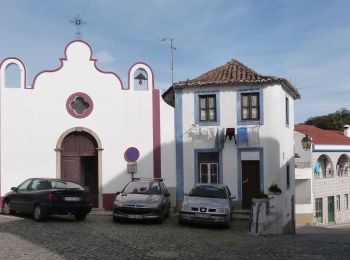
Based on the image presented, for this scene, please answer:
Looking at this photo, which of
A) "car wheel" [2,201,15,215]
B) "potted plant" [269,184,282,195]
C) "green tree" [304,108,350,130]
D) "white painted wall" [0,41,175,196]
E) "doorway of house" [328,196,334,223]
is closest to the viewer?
"car wheel" [2,201,15,215]

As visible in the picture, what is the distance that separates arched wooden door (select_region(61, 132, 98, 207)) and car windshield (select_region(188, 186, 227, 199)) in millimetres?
6055

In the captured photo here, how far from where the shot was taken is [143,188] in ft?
58.4

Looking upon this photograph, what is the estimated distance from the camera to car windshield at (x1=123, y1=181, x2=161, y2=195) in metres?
17.6

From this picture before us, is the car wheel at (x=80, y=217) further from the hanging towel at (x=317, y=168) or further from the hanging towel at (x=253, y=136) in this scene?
the hanging towel at (x=317, y=168)

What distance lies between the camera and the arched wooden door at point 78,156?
22.3 meters

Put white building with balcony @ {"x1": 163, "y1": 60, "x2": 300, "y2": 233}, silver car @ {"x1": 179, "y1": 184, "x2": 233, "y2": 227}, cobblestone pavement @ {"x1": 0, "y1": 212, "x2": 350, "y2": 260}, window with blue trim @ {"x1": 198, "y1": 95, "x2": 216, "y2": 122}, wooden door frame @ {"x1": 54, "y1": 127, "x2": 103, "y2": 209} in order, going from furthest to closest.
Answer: window with blue trim @ {"x1": 198, "y1": 95, "x2": 216, "y2": 122} → white building with balcony @ {"x1": 163, "y1": 60, "x2": 300, "y2": 233} → wooden door frame @ {"x1": 54, "y1": 127, "x2": 103, "y2": 209} → silver car @ {"x1": 179, "y1": 184, "x2": 233, "y2": 227} → cobblestone pavement @ {"x1": 0, "y1": 212, "x2": 350, "y2": 260}

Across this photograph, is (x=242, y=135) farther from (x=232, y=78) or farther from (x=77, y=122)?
(x=77, y=122)

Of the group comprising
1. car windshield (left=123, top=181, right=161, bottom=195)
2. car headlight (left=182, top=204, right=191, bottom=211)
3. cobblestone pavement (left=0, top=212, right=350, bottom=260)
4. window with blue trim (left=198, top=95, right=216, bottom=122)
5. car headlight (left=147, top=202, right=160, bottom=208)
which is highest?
window with blue trim (left=198, top=95, right=216, bottom=122)

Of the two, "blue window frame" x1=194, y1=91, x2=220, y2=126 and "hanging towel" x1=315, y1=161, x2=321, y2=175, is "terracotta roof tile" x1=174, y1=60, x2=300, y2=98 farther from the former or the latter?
"hanging towel" x1=315, y1=161, x2=321, y2=175

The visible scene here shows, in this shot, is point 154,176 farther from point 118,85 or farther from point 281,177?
point 281,177

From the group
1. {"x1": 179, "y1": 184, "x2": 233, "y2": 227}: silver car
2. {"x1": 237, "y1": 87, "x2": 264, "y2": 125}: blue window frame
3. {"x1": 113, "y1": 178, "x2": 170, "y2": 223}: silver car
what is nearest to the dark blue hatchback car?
{"x1": 113, "y1": 178, "x2": 170, "y2": 223}: silver car

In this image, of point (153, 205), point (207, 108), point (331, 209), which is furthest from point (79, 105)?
point (331, 209)

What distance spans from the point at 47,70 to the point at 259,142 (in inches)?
397

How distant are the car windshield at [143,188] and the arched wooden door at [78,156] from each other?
15.9ft
